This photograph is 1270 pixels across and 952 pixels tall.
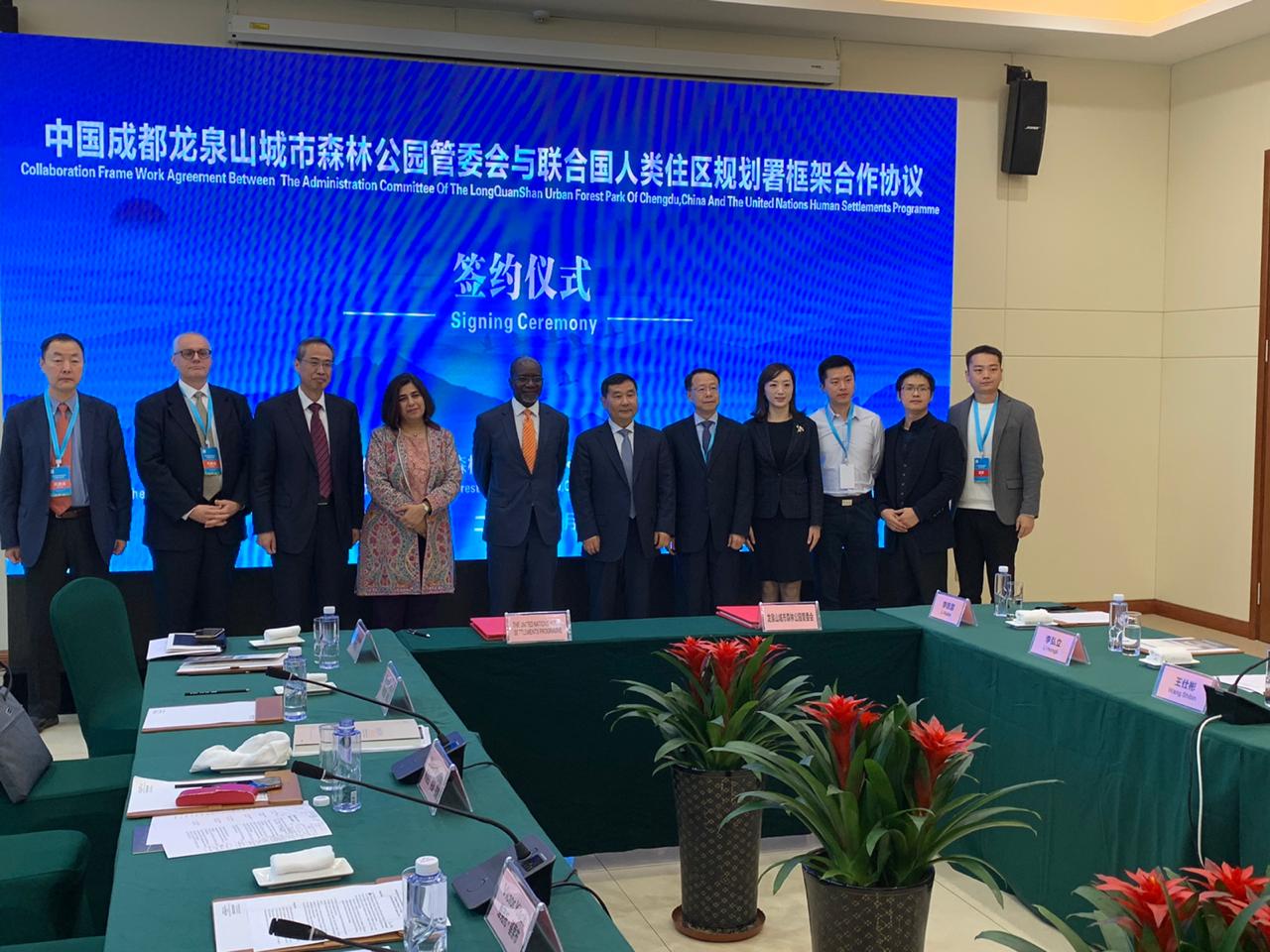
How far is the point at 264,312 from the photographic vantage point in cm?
605

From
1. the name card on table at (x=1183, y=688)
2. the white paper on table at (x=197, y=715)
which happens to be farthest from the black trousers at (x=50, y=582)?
the name card on table at (x=1183, y=688)

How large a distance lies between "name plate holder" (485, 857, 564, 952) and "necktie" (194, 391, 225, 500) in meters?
4.03

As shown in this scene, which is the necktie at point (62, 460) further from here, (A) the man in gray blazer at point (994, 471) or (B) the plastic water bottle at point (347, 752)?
(A) the man in gray blazer at point (994, 471)

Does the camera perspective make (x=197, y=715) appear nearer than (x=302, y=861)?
No

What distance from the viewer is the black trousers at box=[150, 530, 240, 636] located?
5258 millimetres

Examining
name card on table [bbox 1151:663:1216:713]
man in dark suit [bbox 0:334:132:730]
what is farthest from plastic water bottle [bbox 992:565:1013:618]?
man in dark suit [bbox 0:334:132:730]

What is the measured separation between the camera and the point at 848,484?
5.94 m

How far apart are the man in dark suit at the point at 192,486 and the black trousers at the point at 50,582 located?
0.25 meters

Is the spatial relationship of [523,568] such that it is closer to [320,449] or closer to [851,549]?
[320,449]

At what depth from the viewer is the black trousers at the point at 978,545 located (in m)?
5.96

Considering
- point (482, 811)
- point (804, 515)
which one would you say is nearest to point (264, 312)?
point (804, 515)

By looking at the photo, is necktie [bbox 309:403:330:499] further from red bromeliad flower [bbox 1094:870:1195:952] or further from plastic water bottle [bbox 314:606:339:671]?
red bromeliad flower [bbox 1094:870:1195:952]

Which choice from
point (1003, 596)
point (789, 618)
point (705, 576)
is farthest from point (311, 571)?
point (1003, 596)

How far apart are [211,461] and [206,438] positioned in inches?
3.9
